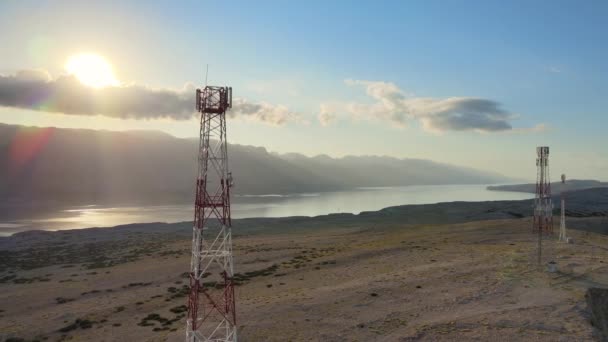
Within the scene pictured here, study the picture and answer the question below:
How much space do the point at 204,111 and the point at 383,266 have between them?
28675 mm

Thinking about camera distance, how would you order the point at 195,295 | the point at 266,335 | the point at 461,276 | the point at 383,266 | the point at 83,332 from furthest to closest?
the point at 383,266 → the point at 461,276 → the point at 83,332 → the point at 266,335 → the point at 195,295

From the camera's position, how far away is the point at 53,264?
184 feet

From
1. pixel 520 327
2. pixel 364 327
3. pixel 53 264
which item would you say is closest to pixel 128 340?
pixel 364 327

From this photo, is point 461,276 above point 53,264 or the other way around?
above

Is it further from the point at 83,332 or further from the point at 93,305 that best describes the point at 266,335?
the point at 93,305

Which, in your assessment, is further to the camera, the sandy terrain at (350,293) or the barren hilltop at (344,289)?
the barren hilltop at (344,289)

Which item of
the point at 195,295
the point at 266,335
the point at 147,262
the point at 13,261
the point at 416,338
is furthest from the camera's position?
the point at 13,261

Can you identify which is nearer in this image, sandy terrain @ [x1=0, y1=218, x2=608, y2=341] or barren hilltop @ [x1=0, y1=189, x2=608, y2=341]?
sandy terrain @ [x1=0, y1=218, x2=608, y2=341]

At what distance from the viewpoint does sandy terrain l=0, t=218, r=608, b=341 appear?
24.4 meters

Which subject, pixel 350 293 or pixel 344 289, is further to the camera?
pixel 344 289

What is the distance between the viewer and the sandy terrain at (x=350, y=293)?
2444 centimetres

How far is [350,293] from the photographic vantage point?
31.7 m

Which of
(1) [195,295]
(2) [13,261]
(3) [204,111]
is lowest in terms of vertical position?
(2) [13,261]

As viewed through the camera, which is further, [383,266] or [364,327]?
[383,266]
